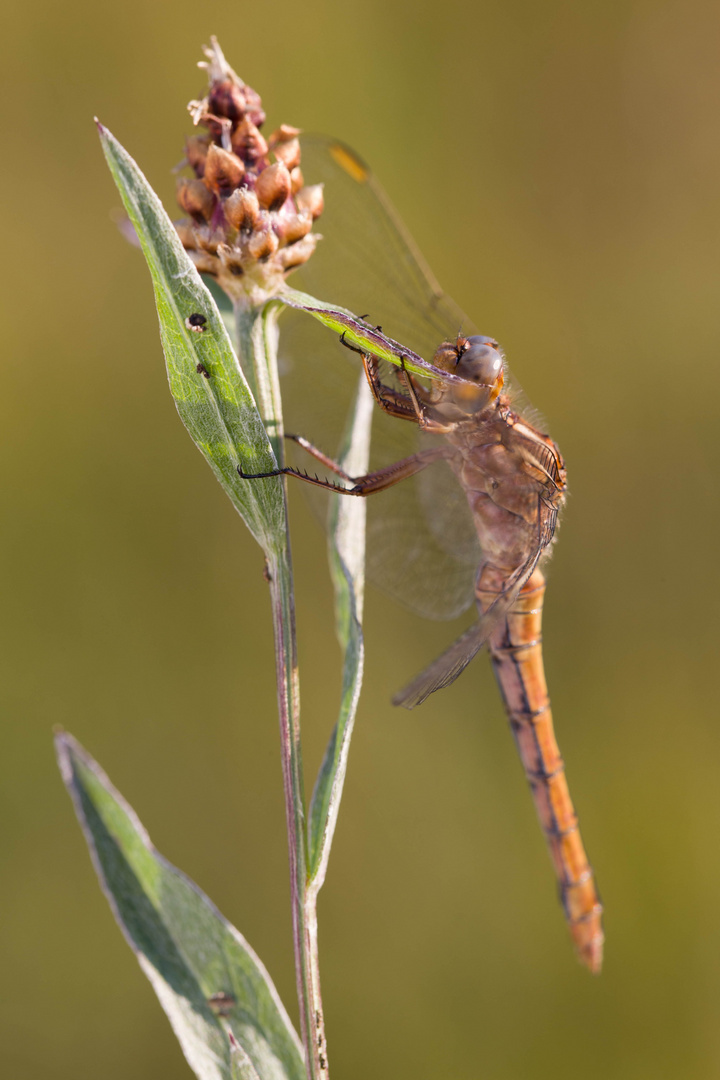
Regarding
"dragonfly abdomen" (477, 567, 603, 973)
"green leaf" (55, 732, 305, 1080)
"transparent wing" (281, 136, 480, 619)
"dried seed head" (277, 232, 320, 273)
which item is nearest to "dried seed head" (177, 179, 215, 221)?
"dried seed head" (277, 232, 320, 273)

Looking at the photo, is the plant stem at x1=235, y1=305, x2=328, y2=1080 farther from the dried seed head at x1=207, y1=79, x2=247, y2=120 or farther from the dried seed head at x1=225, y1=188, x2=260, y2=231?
the dried seed head at x1=207, y1=79, x2=247, y2=120

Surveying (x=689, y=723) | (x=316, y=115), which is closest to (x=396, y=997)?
(x=689, y=723)

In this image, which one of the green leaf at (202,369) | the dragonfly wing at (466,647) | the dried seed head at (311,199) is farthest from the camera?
the dragonfly wing at (466,647)

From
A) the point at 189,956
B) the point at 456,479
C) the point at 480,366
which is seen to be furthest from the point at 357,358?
the point at 189,956

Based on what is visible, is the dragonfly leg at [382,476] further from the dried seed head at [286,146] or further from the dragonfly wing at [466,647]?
the dried seed head at [286,146]

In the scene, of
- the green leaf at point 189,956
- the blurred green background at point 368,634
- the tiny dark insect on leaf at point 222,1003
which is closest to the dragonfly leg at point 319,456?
the green leaf at point 189,956

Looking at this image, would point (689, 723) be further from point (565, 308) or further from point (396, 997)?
point (565, 308)

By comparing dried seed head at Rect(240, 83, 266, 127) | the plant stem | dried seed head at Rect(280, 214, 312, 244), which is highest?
dried seed head at Rect(240, 83, 266, 127)
